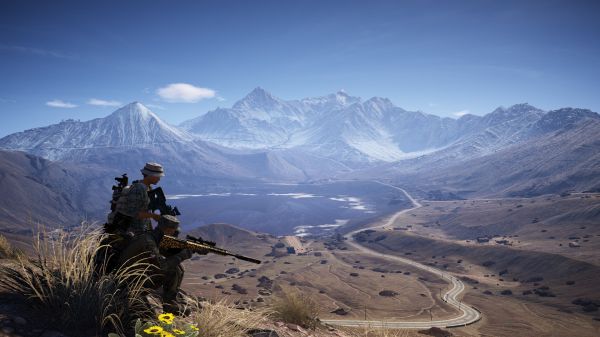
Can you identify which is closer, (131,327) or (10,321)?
(10,321)

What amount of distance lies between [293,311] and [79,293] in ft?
18.1

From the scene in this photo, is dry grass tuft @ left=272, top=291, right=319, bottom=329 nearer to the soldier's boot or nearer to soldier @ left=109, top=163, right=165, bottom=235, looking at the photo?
the soldier's boot

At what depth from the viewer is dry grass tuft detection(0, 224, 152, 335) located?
488cm

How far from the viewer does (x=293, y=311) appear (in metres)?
9.40

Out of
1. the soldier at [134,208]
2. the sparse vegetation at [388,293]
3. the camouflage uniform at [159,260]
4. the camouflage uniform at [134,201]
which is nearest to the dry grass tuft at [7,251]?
the soldier at [134,208]

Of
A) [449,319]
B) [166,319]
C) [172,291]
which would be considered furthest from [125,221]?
[449,319]

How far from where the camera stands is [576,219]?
144 meters

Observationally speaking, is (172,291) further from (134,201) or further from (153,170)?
(153,170)

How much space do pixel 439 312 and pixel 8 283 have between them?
72192mm

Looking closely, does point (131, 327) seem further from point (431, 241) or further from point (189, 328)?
point (431, 241)

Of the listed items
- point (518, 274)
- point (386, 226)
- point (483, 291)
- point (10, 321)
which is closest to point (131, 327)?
point (10, 321)

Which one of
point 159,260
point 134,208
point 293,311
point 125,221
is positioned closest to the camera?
point 159,260

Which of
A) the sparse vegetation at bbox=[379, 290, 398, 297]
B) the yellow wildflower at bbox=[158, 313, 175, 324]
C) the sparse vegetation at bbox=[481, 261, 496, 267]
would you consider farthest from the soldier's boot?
the sparse vegetation at bbox=[481, 261, 496, 267]

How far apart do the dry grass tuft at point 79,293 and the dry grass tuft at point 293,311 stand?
14.6ft
